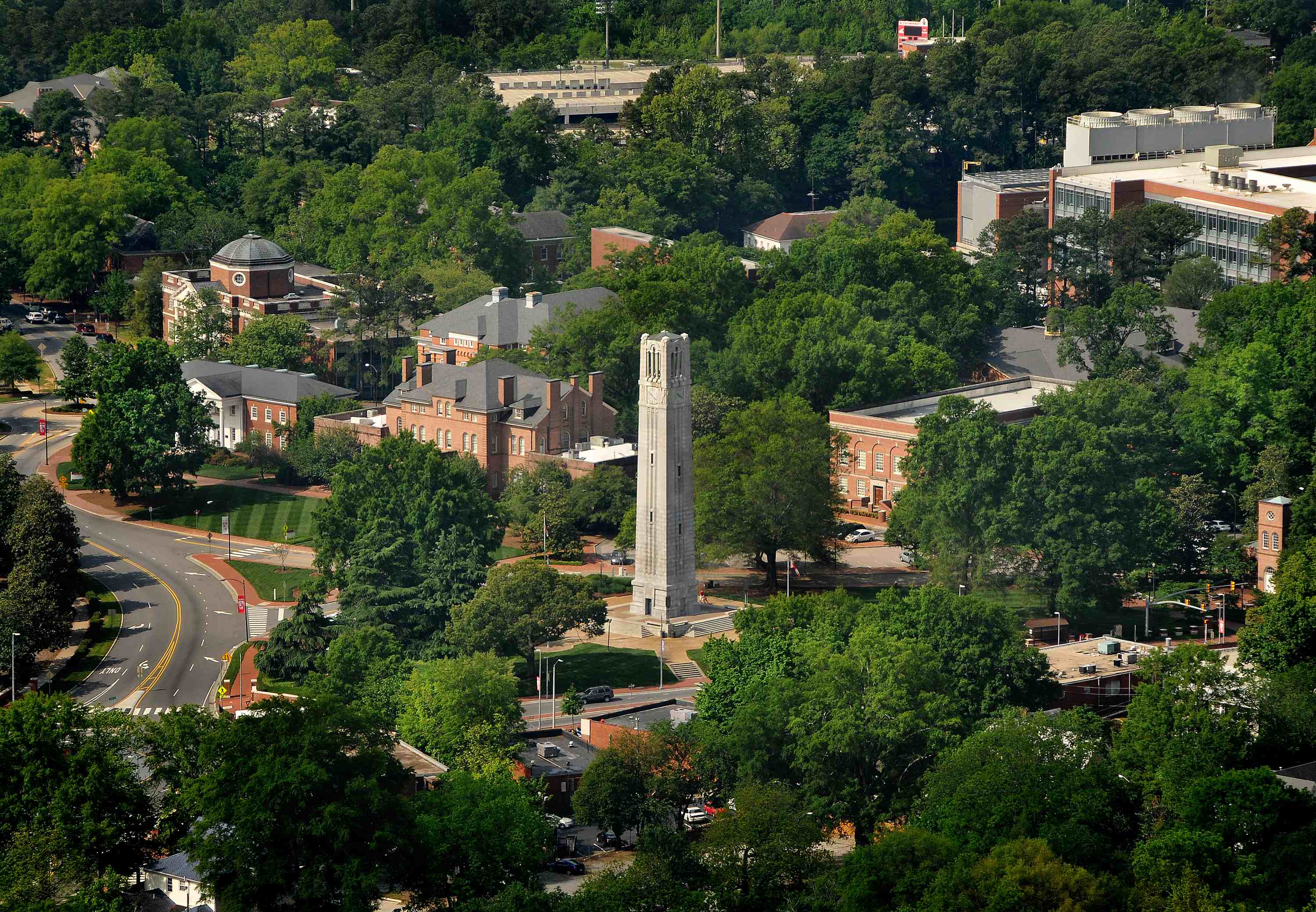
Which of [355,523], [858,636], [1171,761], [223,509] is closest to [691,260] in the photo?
[223,509]

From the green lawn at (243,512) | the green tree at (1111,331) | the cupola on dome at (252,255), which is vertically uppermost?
the cupola on dome at (252,255)

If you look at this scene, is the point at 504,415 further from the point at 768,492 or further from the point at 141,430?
the point at 768,492

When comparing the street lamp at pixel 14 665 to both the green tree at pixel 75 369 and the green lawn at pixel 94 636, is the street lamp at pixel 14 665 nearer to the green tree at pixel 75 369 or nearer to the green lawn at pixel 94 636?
the green lawn at pixel 94 636

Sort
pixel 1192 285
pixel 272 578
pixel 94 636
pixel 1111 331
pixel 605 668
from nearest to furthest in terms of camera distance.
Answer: pixel 605 668
pixel 94 636
pixel 272 578
pixel 1111 331
pixel 1192 285

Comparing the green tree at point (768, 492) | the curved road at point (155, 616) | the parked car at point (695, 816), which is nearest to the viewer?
the parked car at point (695, 816)

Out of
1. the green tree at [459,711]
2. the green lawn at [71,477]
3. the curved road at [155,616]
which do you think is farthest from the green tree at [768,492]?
the green lawn at [71,477]

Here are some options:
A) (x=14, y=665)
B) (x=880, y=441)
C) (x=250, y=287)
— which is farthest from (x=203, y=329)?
(x=14, y=665)

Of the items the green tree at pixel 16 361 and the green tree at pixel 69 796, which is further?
the green tree at pixel 16 361

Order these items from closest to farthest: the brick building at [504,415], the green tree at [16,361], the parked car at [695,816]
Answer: the parked car at [695,816]
the brick building at [504,415]
the green tree at [16,361]
